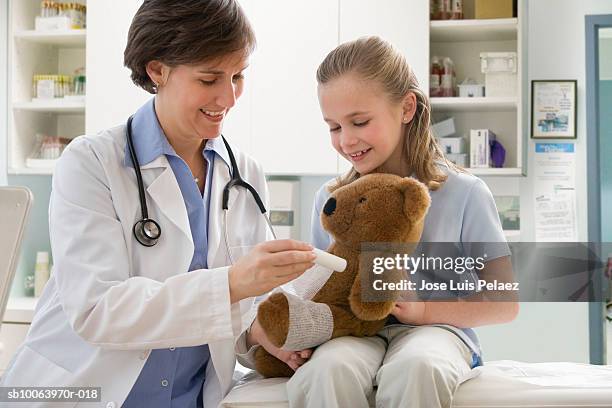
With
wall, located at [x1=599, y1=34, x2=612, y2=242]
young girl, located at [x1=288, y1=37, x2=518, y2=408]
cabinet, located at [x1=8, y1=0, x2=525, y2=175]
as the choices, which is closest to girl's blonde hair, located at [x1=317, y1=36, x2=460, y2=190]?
young girl, located at [x1=288, y1=37, x2=518, y2=408]

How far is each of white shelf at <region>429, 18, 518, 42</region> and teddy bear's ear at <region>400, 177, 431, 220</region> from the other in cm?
168

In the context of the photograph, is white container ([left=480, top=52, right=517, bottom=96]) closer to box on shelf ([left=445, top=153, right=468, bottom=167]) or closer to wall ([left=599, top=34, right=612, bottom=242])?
box on shelf ([left=445, top=153, right=468, bottom=167])

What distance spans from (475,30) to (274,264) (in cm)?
198

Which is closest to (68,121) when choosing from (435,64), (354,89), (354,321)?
(435,64)

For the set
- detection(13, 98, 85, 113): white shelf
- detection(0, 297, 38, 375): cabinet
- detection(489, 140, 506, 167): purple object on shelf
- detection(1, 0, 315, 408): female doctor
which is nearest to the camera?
detection(1, 0, 315, 408): female doctor

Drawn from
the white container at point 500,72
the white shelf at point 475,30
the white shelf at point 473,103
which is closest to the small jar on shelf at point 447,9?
the white shelf at point 475,30

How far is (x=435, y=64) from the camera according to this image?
2828 millimetres

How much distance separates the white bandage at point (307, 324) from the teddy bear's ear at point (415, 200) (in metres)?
0.22

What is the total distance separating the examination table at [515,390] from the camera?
1.14 metres

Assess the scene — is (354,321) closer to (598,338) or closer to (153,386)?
(153,386)

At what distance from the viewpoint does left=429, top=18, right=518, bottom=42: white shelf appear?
273 centimetres

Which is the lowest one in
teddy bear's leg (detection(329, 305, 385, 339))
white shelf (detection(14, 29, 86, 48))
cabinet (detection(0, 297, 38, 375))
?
cabinet (detection(0, 297, 38, 375))

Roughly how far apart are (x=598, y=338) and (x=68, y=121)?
247 cm

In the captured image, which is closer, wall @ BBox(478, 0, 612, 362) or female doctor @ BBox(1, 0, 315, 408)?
female doctor @ BBox(1, 0, 315, 408)
